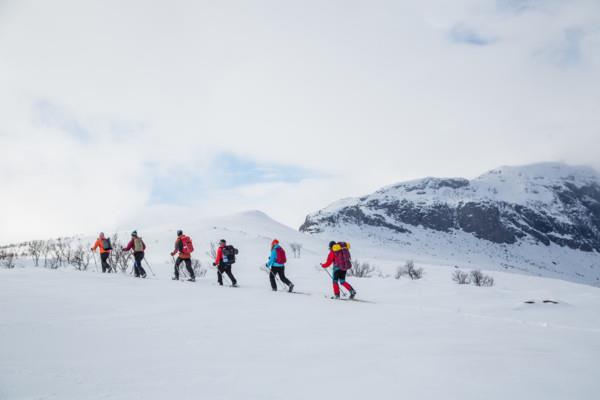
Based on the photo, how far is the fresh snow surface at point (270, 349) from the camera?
325 cm

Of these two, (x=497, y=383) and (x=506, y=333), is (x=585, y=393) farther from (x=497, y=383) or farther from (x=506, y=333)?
(x=506, y=333)

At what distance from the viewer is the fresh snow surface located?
3.25 metres

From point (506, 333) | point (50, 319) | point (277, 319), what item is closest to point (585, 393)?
point (506, 333)

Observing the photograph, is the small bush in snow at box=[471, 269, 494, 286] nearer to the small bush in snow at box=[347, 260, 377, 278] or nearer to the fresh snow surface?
the small bush in snow at box=[347, 260, 377, 278]

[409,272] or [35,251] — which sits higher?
[35,251]

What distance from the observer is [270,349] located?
457 cm

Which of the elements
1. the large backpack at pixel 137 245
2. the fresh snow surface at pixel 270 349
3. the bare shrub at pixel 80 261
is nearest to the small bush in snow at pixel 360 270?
the large backpack at pixel 137 245

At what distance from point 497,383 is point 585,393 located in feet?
2.49

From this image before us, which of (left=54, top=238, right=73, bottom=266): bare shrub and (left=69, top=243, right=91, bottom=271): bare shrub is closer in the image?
(left=69, top=243, right=91, bottom=271): bare shrub

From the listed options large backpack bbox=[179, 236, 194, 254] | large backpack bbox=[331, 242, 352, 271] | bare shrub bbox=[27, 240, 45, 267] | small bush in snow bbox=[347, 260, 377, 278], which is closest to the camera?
large backpack bbox=[331, 242, 352, 271]

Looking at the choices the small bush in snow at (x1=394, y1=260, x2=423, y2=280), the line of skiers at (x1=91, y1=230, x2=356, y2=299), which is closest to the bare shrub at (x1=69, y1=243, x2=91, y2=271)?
the line of skiers at (x1=91, y1=230, x2=356, y2=299)

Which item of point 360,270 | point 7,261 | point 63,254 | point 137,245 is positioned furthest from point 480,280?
point 7,261

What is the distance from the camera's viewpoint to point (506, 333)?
582cm

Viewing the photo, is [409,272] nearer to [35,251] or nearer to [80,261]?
[80,261]
